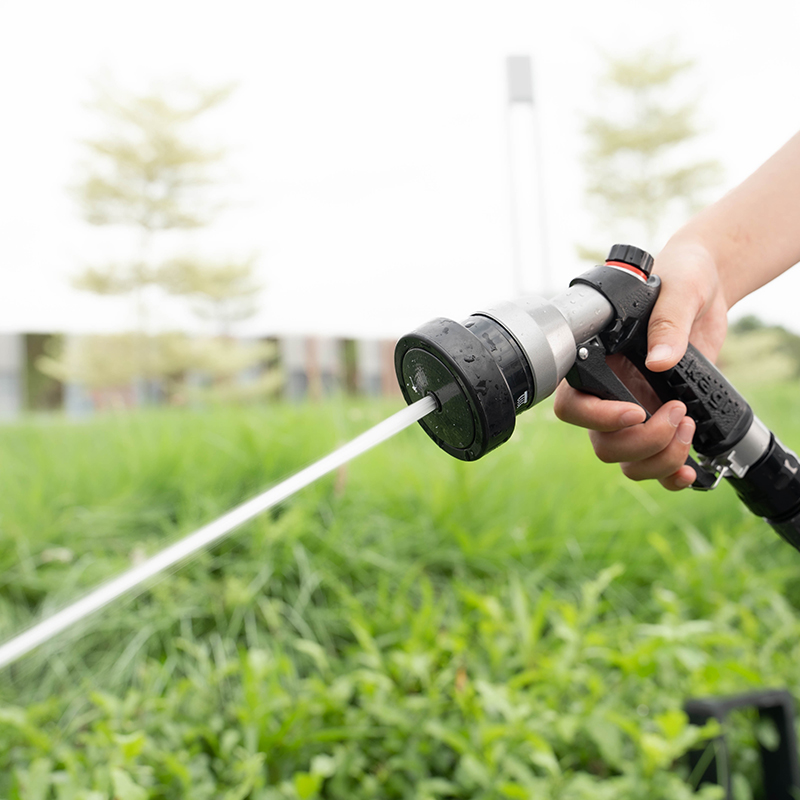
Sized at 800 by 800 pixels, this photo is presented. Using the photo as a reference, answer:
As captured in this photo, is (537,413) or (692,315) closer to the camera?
(692,315)

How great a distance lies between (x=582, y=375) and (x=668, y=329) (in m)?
0.12

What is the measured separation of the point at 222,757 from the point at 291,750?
0.49 ft

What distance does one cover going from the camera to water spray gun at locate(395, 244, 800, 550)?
2.05 ft

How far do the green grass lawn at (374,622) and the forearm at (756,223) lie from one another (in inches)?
35.1

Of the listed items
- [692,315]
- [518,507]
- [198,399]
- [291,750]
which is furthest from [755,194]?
[198,399]

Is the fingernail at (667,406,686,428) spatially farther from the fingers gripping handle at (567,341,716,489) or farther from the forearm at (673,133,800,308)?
the forearm at (673,133,800,308)

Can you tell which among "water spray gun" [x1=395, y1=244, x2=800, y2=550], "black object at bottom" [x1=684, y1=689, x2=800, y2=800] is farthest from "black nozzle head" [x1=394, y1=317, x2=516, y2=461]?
"black object at bottom" [x1=684, y1=689, x2=800, y2=800]

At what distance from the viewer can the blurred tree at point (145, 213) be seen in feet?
60.7

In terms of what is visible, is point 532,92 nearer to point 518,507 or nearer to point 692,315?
point 518,507

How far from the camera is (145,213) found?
18938mm

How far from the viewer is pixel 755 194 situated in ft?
3.19

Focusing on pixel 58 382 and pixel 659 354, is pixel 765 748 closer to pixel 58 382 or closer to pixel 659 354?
pixel 659 354

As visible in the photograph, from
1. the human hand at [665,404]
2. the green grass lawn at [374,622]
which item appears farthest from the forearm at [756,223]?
the green grass lawn at [374,622]

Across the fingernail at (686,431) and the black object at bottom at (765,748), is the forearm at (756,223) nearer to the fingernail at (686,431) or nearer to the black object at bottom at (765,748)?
the fingernail at (686,431)
